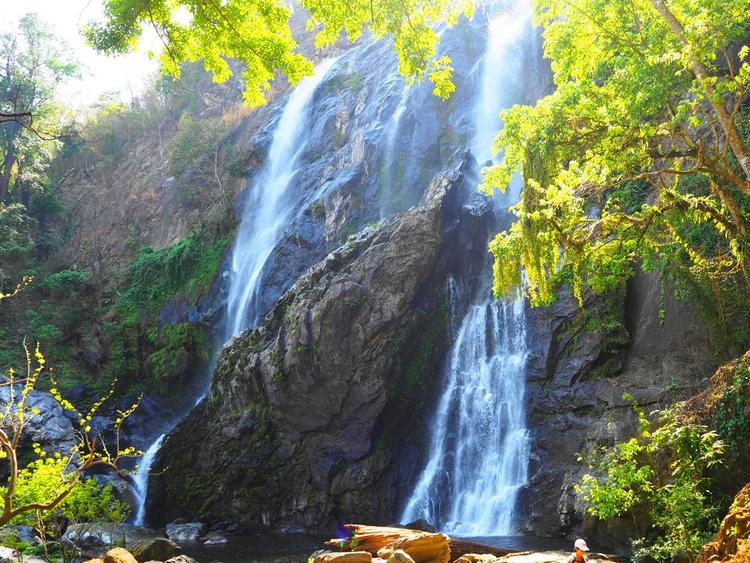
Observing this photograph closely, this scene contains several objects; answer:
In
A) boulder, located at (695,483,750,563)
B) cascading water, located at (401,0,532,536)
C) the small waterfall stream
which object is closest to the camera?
boulder, located at (695,483,750,563)

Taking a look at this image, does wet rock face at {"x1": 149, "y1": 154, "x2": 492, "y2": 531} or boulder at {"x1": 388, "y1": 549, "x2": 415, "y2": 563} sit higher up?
wet rock face at {"x1": 149, "y1": 154, "x2": 492, "y2": 531}

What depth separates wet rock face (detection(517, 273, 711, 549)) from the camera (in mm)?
13867

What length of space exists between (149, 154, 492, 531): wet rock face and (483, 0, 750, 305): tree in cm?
1004

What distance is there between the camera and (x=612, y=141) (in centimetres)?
986

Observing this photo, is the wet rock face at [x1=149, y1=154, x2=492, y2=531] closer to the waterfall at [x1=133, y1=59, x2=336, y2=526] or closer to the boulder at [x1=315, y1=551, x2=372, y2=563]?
the waterfall at [x1=133, y1=59, x2=336, y2=526]

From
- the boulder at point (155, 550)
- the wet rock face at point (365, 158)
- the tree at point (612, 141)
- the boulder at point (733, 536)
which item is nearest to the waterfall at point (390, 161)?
the wet rock face at point (365, 158)

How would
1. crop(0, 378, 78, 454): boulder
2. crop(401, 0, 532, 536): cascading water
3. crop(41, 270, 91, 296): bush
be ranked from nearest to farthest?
crop(401, 0, 532, 536): cascading water, crop(0, 378, 78, 454): boulder, crop(41, 270, 91, 296): bush

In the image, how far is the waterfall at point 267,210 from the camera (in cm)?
2755

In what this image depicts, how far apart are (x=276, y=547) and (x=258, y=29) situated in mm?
15575

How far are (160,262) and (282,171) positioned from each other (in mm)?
9713

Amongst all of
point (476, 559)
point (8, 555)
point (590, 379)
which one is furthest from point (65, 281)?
point (476, 559)

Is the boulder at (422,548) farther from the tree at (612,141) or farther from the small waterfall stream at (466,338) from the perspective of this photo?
the small waterfall stream at (466,338)

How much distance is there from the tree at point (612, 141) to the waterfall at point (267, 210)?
1896cm

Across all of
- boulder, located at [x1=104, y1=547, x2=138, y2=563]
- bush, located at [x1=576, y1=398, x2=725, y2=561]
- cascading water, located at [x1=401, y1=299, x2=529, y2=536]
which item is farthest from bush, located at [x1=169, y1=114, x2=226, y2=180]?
bush, located at [x1=576, y1=398, x2=725, y2=561]
